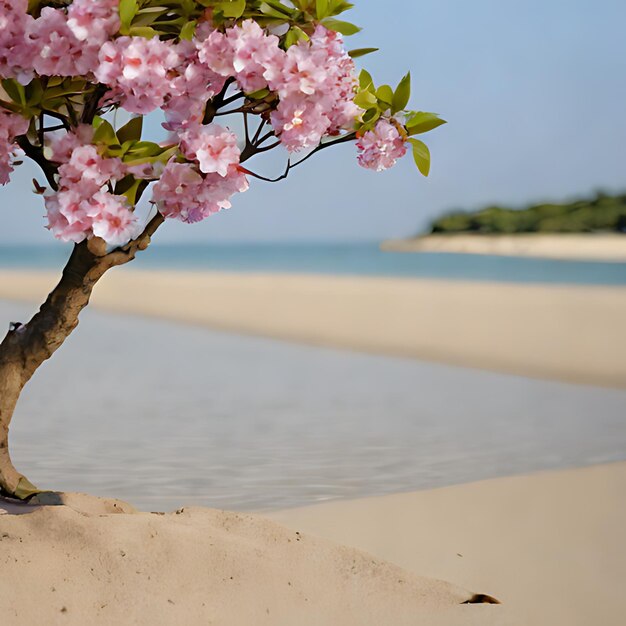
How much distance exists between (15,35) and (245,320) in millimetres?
14745

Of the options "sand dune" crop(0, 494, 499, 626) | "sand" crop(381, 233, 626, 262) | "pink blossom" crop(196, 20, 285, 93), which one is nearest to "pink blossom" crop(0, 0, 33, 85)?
"pink blossom" crop(196, 20, 285, 93)

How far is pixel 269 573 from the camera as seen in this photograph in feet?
12.3

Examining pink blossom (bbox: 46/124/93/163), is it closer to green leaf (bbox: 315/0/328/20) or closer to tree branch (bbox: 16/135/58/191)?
tree branch (bbox: 16/135/58/191)

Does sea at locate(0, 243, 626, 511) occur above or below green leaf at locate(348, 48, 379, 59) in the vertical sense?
below

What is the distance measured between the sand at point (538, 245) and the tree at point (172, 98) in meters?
49.6

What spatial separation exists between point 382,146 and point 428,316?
48.2ft

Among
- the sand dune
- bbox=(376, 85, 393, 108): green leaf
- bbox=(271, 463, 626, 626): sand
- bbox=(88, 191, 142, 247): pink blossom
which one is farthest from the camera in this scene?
bbox=(271, 463, 626, 626): sand

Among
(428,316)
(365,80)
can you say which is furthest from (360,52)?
(428,316)

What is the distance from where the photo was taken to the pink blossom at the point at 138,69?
2994mm

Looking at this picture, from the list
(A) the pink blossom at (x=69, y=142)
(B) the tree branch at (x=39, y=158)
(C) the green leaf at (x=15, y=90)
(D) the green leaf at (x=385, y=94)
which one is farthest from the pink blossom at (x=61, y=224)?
(D) the green leaf at (x=385, y=94)

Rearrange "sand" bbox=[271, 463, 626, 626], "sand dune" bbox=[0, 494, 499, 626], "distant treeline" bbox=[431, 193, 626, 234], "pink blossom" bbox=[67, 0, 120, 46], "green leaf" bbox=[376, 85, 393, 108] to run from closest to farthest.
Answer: "pink blossom" bbox=[67, 0, 120, 46]
"sand dune" bbox=[0, 494, 499, 626]
"green leaf" bbox=[376, 85, 393, 108]
"sand" bbox=[271, 463, 626, 626]
"distant treeline" bbox=[431, 193, 626, 234]

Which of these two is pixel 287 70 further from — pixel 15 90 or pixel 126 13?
pixel 15 90

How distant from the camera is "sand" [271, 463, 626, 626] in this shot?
4195mm

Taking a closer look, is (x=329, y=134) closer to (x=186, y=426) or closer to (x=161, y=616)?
(x=161, y=616)
